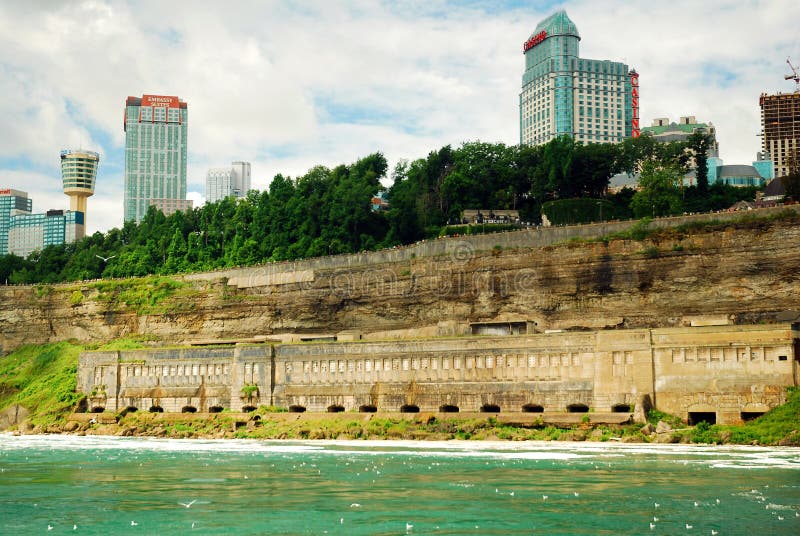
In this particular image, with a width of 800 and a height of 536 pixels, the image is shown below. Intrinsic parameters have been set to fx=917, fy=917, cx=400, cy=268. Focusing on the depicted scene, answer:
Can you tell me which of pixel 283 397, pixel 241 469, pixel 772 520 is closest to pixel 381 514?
pixel 772 520

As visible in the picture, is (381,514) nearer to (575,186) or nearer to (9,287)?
(575,186)

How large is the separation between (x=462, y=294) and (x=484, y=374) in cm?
1878

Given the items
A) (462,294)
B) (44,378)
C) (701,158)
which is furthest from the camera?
(701,158)

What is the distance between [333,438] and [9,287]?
62.4 metres

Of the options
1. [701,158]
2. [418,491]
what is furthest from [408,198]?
[418,491]

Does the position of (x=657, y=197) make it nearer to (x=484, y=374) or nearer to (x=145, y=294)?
(x=484, y=374)

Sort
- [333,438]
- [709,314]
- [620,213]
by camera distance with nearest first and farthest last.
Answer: [333,438] → [709,314] → [620,213]

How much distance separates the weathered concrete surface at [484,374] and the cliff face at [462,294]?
711cm

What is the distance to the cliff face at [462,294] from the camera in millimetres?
Result: 63750

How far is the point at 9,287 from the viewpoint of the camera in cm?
10406

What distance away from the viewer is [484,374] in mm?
56625

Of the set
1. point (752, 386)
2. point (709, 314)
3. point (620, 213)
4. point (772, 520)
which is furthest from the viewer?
point (620, 213)

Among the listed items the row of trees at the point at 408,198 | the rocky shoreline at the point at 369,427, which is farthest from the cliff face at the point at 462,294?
the row of trees at the point at 408,198

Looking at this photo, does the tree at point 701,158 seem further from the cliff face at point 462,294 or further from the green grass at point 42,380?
the green grass at point 42,380
